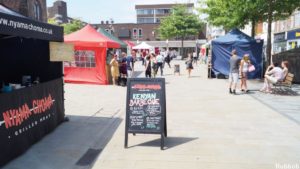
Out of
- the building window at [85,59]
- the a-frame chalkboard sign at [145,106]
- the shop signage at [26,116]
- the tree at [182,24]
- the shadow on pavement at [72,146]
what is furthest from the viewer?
the tree at [182,24]

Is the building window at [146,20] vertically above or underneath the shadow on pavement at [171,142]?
above

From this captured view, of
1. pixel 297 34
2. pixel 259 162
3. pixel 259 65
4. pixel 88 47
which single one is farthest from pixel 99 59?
pixel 297 34

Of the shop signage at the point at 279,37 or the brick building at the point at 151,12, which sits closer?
the shop signage at the point at 279,37

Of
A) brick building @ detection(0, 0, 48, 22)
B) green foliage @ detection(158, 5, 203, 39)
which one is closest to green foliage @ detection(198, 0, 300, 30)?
brick building @ detection(0, 0, 48, 22)

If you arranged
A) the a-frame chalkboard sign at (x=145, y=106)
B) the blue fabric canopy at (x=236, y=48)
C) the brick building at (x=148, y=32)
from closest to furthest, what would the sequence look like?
the a-frame chalkboard sign at (x=145, y=106), the blue fabric canopy at (x=236, y=48), the brick building at (x=148, y=32)

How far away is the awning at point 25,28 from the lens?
17.6ft

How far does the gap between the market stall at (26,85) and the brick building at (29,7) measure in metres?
25.9

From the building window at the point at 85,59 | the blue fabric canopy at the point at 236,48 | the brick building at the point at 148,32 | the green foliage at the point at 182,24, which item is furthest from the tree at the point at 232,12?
the brick building at the point at 148,32

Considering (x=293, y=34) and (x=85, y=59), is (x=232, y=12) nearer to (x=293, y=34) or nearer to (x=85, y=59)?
(x=85, y=59)

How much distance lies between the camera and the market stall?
5.69 meters

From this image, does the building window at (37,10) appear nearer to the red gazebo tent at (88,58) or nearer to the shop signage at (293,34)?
the red gazebo tent at (88,58)

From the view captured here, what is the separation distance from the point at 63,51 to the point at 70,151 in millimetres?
2621

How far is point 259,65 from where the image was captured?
20.5 m

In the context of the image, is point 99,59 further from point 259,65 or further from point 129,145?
point 129,145
